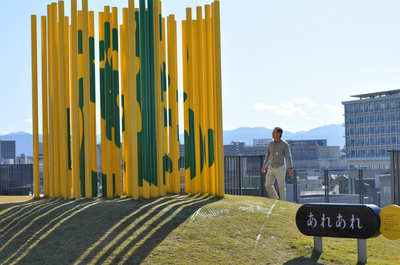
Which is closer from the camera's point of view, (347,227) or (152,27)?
(347,227)

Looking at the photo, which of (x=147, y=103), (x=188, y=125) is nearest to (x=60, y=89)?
(x=147, y=103)

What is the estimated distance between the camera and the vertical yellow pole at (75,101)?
11203 mm

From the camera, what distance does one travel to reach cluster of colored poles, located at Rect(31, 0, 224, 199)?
35.8 ft

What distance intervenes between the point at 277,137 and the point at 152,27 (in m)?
3.79

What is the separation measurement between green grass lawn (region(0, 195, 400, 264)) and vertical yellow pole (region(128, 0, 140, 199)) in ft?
1.64

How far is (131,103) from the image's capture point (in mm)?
10703

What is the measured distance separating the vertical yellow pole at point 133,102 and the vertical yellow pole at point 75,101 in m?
1.25

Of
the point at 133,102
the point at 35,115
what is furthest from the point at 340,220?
the point at 35,115

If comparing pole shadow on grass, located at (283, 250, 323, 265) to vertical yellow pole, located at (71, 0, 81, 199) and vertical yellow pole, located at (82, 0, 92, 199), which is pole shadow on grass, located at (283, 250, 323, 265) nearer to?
vertical yellow pole, located at (82, 0, 92, 199)

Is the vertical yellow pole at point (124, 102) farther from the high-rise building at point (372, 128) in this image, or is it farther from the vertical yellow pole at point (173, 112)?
the high-rise building at point (372, 128)

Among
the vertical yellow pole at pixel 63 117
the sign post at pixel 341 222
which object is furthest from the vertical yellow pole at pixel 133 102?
the sign post at pixel 341 222

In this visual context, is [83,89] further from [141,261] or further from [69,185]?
[141,261]

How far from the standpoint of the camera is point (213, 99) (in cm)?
1165

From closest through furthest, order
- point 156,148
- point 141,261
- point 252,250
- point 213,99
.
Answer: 1. point 141,261
2. point 252,250
3. point 156,148
4. point 213,99
